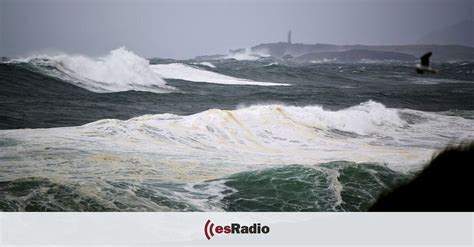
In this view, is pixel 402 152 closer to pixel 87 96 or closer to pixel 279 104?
pixel 279 104

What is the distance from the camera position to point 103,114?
21.6 feet

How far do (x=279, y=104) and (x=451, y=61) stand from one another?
7.94ft

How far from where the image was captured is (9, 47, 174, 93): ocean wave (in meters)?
7.71

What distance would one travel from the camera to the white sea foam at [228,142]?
531cm

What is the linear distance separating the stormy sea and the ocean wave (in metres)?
0.03

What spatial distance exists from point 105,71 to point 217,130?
2821mm

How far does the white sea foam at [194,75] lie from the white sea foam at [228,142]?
1518mm
